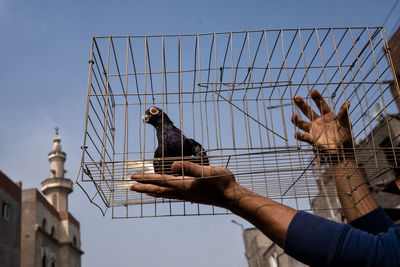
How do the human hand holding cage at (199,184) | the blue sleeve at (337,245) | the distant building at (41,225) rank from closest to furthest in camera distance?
the blue sleeve at (337,245), the human hand holding cage at (199,184), the distant building at (41,225)

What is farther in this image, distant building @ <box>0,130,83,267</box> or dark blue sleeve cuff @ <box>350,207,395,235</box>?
distant building @ <box>0,130,83,267</box>

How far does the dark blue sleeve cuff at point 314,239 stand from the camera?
41.1 inches

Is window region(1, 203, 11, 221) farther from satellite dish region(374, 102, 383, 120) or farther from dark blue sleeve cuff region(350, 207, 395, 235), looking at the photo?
dark blue sleeve cuff region(350, 207, 395, 235)

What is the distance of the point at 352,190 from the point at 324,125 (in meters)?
0.41

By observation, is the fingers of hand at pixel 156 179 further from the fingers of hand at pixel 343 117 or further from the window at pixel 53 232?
the window at pixel 53 232

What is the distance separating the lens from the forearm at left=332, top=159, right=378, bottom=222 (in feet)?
7.04

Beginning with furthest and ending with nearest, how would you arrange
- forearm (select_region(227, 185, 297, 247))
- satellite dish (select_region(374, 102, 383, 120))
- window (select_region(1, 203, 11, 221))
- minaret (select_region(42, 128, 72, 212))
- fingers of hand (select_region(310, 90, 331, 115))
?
minaret (select_region(42, 128, 72, 212)) → window (select_region(1, 203, 11, 221)) → fingers of hand (select_region(310, 90, 331, 115)) → satellite dish (select_region(374, 102, 383, 120)) → forearm (select_region(227, 185, 297, 247))

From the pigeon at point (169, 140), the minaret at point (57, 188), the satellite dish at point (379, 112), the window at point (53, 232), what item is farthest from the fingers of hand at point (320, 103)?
the minaret at point (57, 188)

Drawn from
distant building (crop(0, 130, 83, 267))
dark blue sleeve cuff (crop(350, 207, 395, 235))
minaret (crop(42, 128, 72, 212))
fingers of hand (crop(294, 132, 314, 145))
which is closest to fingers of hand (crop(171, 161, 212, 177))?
dark blue sleeve cuff (crop(350, 207, 395, 235))

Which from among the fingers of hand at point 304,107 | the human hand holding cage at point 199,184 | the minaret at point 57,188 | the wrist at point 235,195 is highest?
the minaret at point 57,188

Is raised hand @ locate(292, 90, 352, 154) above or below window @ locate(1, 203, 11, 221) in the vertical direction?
below

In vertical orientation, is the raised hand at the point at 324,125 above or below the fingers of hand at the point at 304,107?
below

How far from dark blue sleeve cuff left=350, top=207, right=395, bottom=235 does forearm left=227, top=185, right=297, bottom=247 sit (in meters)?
0.29

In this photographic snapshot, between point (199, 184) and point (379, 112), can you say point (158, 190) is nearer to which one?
point (199, 184)
